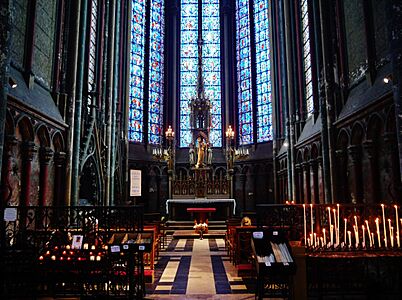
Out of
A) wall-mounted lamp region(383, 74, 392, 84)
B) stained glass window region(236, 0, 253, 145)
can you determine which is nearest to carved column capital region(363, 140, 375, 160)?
wall-mounted lamp region(383, 74, 392, 84)

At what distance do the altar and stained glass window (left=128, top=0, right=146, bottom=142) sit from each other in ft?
18.7

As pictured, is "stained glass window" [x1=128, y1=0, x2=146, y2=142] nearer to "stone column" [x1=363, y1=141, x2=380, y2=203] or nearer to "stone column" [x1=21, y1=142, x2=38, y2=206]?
"stone column" [x1=21, y1=142, x2=38, y2=206]

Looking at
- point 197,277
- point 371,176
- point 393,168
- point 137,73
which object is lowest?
point 197,277

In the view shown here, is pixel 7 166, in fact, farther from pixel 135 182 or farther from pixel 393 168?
pixel 135 182

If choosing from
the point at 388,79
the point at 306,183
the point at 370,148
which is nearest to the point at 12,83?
the point at 388,79

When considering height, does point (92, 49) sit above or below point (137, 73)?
below

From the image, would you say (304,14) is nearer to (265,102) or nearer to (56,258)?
(265,102)

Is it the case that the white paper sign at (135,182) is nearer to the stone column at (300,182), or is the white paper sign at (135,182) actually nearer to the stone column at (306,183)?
the stone column at (300,182)

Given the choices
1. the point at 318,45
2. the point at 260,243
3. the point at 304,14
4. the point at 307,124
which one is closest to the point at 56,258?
the point at 260,243

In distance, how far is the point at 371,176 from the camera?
29.2ft

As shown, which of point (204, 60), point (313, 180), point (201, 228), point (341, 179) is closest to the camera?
point (341, 179)

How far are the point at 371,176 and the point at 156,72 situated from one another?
17.4m

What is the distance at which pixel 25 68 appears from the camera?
9.54 metres

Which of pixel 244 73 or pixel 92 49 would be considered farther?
pixel 244 73
